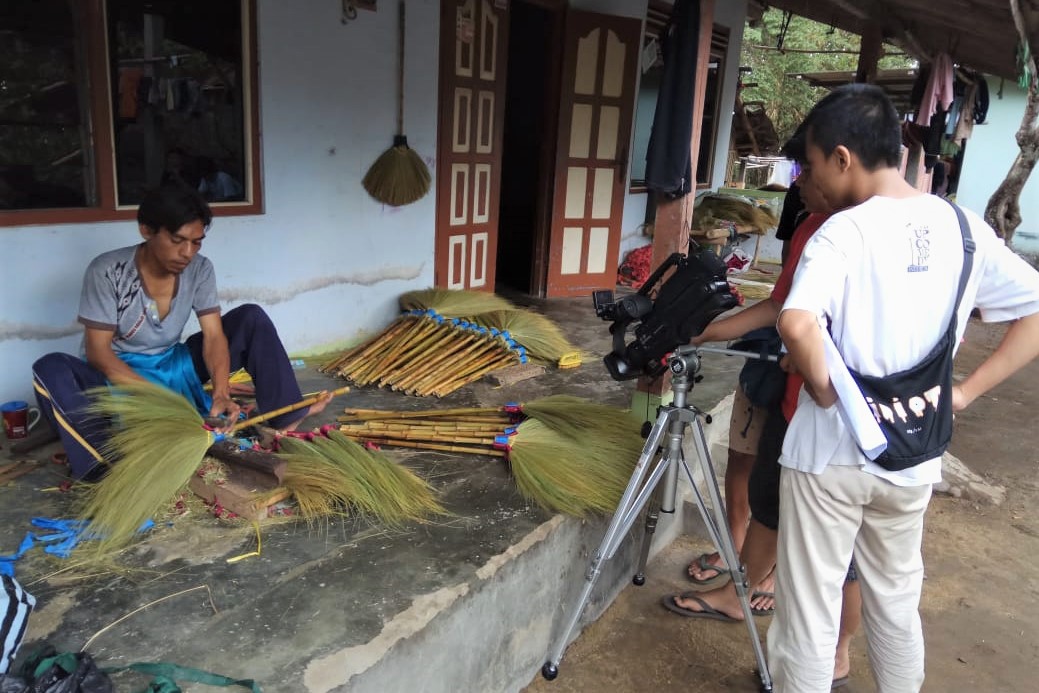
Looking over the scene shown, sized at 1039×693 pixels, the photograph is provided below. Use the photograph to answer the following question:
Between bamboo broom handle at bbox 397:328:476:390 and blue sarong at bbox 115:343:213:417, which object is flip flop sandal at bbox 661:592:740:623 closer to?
bamboo broom handle at bbox 397:328:476:390

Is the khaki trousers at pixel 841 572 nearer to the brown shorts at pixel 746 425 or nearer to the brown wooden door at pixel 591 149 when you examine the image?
the brown shorts at pixel 746 425

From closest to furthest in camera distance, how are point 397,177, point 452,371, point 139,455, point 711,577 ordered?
point 139,455 < point 711,577 < point 452,371 < point 397,177

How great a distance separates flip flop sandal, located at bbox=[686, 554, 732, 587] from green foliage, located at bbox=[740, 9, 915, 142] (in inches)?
553

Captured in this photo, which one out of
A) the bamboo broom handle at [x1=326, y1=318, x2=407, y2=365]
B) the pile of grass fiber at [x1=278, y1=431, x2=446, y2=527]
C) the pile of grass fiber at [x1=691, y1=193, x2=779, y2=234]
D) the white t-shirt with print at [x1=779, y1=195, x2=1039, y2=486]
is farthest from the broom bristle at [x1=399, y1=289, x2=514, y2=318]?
the pile of grass fiber at [x1=691, y1=193, x2=779, y2=234]

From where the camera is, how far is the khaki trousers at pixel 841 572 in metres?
1.65

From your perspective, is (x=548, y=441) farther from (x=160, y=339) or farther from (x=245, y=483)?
(x=160, y=339)

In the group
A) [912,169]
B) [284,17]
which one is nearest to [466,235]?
[284,17]

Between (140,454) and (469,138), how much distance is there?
10.3ft

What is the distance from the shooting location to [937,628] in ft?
9.14

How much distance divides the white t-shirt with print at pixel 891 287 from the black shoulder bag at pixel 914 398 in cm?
2

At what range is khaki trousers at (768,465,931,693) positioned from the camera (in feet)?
5.42

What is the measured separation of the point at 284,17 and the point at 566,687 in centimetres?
306

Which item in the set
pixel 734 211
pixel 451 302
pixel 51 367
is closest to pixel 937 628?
pixel 451 302

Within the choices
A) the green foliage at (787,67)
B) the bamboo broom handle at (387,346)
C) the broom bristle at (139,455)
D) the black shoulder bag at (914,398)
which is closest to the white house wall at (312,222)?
the bamboo broom handle at (387,346)
